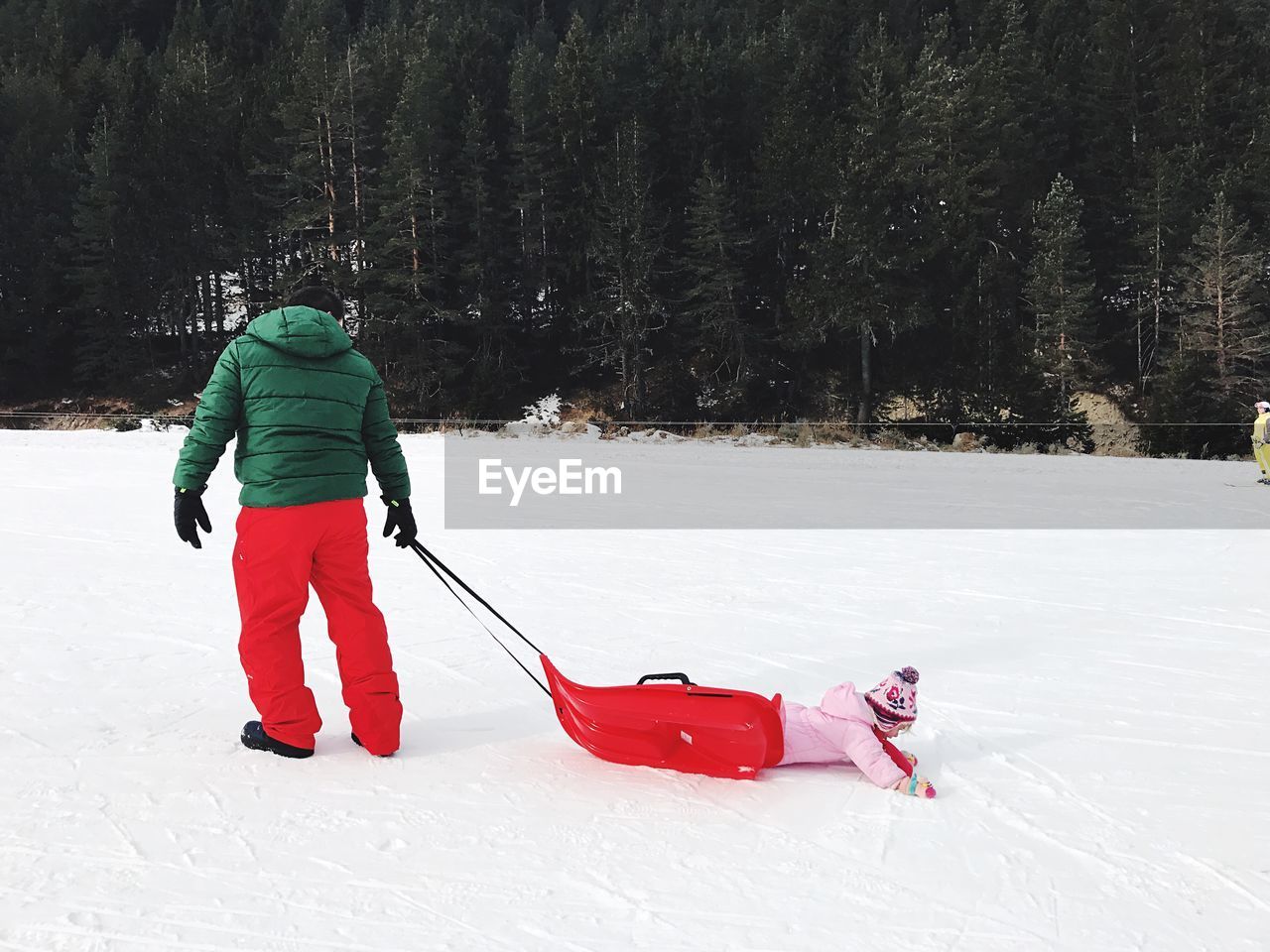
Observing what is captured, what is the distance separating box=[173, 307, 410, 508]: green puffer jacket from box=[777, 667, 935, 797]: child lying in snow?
6.13 feet

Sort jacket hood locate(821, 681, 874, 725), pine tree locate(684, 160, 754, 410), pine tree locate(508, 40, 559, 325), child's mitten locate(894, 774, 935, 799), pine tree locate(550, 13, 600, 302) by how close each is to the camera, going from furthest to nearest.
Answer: pine tree locate(508, 40, 559, 325)
pine tree locate(550, 13, 600, 302)
pine tree locate(684, 160, 754, 410)
jacket hood locate(821, 681, 874, 725)
child's mitten locate(894, 774, 935, 799)

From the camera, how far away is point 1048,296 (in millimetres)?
28625

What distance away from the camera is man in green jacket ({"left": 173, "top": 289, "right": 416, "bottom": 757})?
3.72 meters

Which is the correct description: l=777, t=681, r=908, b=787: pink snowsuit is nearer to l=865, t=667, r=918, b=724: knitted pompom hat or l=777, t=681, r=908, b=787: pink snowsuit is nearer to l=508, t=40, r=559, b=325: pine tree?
l=865, t=667, r=918, b=724: knitted pompom hat

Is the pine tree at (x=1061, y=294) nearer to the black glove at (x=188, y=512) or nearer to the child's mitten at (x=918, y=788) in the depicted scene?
the child's mitten at (x=918, y=788)

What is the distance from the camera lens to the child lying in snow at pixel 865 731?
145 inches

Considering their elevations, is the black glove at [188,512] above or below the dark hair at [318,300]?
below

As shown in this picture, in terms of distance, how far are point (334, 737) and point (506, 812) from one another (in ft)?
3.36

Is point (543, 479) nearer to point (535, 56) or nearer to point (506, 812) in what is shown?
point (506, 812)

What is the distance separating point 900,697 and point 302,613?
2.16 metres

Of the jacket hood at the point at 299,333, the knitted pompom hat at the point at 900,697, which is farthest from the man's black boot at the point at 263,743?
the knitted pompom hat at the point at 900,697

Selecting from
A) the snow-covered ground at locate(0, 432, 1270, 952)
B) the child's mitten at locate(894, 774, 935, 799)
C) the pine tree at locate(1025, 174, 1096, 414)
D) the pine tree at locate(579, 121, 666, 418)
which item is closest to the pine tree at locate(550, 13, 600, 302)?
the pine tree at locate(579, 121, 666, 418)

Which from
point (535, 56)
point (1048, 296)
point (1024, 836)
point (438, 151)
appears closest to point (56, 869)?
point (1024, 836)

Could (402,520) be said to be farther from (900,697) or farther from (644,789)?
(900,697)
